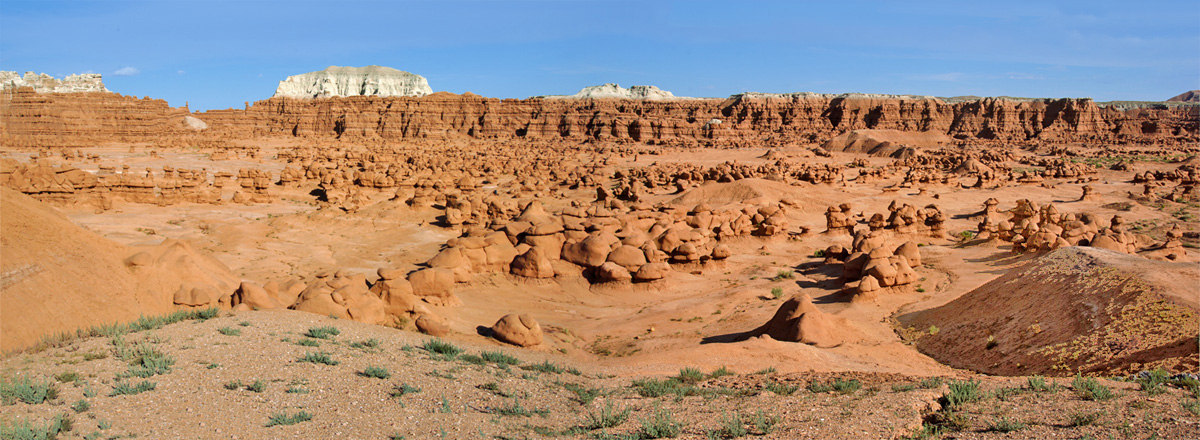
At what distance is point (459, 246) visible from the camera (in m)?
15.1

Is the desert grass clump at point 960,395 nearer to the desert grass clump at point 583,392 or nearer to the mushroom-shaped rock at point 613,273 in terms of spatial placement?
the desert grass clump at point 583,392

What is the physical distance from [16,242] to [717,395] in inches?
322

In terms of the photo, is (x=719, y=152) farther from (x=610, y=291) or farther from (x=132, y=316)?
(x=132, y=316)

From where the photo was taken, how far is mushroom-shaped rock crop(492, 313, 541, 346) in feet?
33.4

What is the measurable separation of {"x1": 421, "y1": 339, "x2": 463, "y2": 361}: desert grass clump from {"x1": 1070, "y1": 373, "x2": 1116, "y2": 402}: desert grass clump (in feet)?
20.0

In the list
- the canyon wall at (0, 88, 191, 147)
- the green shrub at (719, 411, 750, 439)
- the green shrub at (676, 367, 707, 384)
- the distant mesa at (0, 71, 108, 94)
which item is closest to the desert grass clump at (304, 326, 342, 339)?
the green shrub at (676, 367, 707, 384)

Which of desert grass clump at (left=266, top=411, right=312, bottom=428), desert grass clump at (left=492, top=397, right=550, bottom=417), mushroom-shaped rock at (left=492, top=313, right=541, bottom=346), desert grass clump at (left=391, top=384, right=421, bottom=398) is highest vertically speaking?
desert grass clump at (left=266, top=411, right=312, bottom=428)

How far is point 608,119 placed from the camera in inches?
3061

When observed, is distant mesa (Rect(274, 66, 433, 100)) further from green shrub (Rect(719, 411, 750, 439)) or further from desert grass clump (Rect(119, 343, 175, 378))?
green shrub (Rect(719, 411, 750, 439))

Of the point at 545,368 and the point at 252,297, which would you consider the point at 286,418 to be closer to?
the point at 545,368

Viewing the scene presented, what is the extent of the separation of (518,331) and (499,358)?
76.9 inches

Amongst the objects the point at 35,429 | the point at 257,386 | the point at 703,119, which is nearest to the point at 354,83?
the point at 703,119

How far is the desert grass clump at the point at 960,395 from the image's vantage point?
5.46 m

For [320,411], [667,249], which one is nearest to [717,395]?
[320,411]
